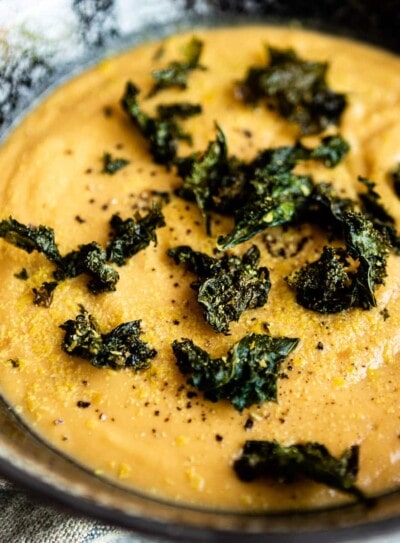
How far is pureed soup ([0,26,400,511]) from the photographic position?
11.1ft

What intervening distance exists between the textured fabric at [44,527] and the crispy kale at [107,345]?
0.75m

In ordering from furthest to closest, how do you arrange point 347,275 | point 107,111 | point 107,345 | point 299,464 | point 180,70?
point 180,70 < point 107,111 < point 347,275 < point 107,345 < point 299,464

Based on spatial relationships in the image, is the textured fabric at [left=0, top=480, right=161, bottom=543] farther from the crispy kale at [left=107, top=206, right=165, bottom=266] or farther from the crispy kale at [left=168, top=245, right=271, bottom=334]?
the crispy kale at [left=107, top=206, right=165, bottom=266]

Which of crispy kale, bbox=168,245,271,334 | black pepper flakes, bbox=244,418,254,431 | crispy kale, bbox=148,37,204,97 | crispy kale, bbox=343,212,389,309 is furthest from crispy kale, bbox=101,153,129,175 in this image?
black pepper flakes, bbox=244,418,254,431

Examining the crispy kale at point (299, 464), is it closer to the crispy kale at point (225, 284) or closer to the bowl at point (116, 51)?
the bowl at point (116, 51)

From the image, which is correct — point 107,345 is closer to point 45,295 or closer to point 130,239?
point 45,295

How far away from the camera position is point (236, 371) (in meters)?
3.44

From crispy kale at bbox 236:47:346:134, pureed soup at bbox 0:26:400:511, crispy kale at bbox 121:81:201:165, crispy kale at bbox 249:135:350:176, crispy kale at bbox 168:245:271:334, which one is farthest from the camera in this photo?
crispy kale at bbox 236:47:346:134

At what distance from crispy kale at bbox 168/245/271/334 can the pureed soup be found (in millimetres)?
11

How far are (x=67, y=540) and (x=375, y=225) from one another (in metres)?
2.43

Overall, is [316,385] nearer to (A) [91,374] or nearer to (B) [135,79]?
(A) [91,374]

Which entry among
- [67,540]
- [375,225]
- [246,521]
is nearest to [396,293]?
[375,225]

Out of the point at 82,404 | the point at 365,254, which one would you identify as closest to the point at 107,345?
the point at 82,404

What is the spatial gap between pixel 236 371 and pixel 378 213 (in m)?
1.45
